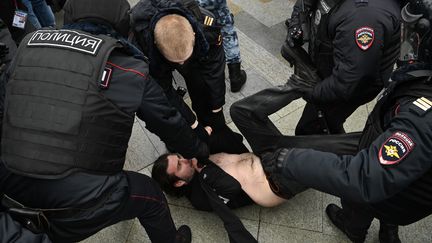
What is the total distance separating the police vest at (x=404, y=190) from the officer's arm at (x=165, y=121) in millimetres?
Result: 989

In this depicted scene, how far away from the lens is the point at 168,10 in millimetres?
1866

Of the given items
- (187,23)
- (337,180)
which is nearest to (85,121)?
(187,23)

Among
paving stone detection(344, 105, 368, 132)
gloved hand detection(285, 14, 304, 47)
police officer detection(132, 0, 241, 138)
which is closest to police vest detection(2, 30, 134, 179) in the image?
police officer detection(132, 0, 241, 138)

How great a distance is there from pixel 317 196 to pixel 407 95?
52.4 inches

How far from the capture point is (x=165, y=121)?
1750 mm

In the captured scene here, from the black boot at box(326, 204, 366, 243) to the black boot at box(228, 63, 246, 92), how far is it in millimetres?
1490

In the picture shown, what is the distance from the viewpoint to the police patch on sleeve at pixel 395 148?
1167 mm

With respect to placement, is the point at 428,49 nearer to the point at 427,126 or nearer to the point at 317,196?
the point at 427,126

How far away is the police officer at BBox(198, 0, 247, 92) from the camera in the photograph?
112 inches

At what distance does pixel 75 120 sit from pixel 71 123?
0.07 feet

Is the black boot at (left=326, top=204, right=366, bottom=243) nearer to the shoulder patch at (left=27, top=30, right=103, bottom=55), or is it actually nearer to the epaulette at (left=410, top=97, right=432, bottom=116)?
the epaulette at (left=410, top=97, right=432, bottom=116)

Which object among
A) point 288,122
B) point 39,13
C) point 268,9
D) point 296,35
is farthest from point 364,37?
point 39,13

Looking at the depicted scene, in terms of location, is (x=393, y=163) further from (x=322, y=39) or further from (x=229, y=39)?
(x=229, y=39)

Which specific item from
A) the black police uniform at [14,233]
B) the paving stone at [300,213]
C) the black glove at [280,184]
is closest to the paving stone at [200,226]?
the paving stone at [300,213]
